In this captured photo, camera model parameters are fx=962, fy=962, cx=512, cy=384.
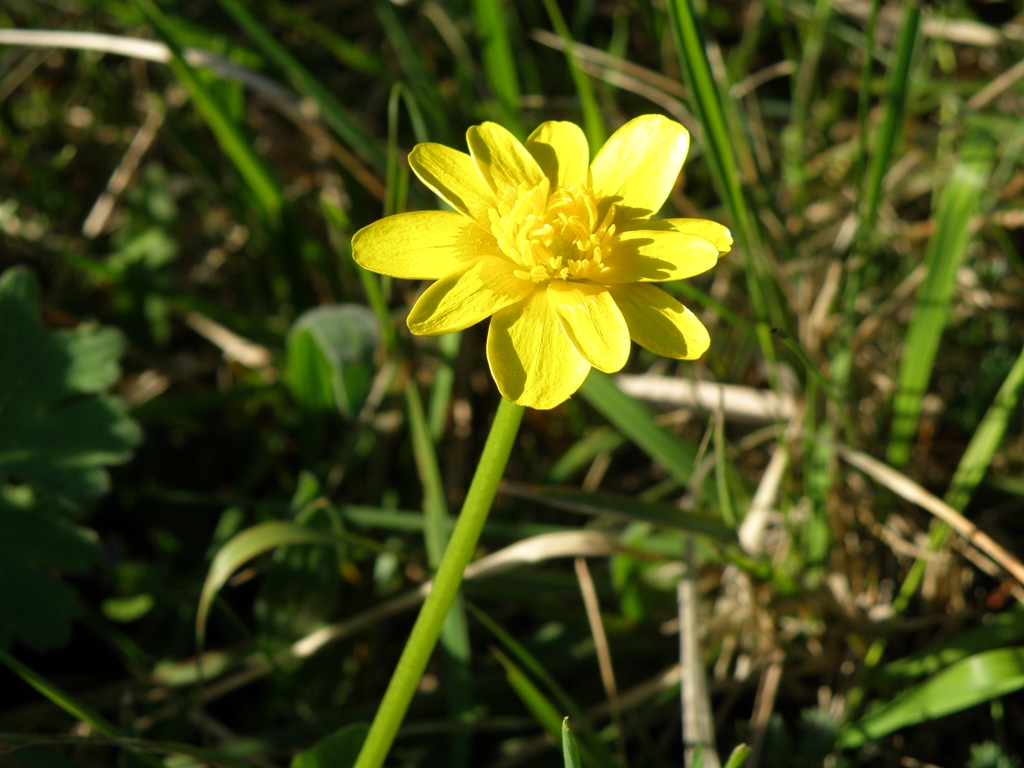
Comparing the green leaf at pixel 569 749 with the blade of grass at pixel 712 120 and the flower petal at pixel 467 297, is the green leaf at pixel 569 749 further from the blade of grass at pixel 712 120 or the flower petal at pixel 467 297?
the blade of grass at pixel 712 120

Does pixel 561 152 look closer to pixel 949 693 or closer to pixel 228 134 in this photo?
pixel 949 693

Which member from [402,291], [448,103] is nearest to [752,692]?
[402,291]

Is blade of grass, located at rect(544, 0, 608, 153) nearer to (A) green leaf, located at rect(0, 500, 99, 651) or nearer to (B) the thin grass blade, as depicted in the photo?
(B) the thin grass blade

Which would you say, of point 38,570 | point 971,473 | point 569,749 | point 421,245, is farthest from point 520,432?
point 569,749

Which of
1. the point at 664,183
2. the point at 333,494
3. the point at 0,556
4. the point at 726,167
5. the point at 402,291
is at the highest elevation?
the point at 664,183

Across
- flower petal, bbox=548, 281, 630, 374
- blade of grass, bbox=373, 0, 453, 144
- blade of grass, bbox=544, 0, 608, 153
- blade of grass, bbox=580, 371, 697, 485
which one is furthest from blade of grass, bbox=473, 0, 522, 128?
flower petal, bbox=548, 281, 630, 374

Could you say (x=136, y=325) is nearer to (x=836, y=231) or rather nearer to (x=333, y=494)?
(x=333, y=494)
